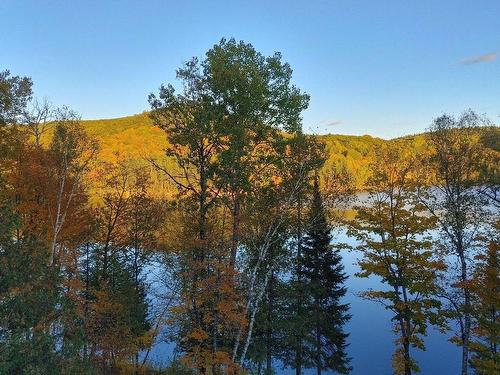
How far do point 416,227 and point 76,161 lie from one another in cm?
2126

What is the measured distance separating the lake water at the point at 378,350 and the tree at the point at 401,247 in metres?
10.7

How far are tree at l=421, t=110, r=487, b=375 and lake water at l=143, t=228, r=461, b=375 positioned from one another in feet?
43.6

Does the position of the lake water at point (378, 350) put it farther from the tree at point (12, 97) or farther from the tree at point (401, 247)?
the tree at point (12, 97)

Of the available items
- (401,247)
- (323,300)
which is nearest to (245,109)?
(401,247)

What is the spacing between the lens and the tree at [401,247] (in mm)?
22609

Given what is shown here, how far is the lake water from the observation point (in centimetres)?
3922

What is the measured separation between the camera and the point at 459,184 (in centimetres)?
2169

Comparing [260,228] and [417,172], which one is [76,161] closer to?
[260,228]

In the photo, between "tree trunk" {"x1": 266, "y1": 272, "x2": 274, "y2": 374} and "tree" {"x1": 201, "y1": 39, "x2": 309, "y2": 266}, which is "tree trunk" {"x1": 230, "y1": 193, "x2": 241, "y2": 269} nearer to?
"tree" {"x1": 201, "y1": 39, "x2": 309, "y2": 266}

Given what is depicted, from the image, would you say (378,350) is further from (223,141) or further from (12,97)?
(12,97)

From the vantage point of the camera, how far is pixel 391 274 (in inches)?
938

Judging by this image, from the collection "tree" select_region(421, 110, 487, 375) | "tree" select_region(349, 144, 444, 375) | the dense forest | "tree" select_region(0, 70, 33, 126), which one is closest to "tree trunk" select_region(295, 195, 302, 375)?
the dense forest

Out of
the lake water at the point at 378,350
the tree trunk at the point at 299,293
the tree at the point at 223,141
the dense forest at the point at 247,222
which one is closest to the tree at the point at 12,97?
the dense forest at the point at 247,222

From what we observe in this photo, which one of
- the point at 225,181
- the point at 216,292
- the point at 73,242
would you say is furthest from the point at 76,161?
the point at 216,292
